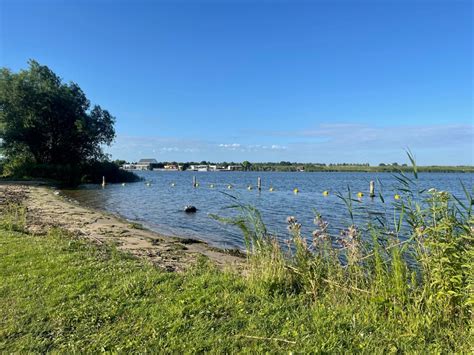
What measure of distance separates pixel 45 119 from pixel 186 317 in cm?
4791

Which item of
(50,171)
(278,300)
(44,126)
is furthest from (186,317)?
(44,126)

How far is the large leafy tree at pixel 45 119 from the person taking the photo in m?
41.7

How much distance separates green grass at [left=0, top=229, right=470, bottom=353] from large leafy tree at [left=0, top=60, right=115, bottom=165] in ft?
141

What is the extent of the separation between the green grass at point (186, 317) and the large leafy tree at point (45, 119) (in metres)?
43.1

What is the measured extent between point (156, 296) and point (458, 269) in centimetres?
393

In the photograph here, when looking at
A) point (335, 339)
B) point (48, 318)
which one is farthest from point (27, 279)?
point (335, 339)

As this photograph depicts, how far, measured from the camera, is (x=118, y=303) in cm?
471

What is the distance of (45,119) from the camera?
44656mm

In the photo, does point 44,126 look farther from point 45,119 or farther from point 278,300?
point 278,300

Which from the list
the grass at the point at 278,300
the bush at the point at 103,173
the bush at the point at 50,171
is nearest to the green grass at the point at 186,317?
the grass at the point at 278,300

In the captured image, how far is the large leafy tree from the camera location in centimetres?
4169

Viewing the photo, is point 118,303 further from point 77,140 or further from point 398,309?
point 77,140

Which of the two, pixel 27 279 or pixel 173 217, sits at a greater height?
pixel 27 279

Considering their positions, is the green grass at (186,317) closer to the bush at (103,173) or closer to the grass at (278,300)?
the grass at (278,300)
